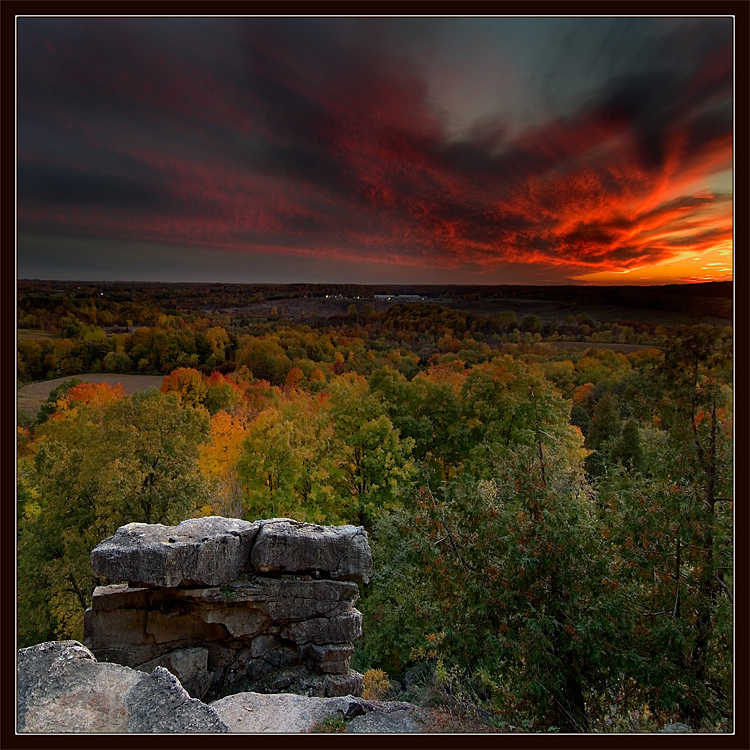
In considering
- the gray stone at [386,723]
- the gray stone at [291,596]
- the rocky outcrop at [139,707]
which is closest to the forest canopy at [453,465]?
the gray stone at [386,723]

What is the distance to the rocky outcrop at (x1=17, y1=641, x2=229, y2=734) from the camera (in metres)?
5.81

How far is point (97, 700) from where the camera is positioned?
6.18m

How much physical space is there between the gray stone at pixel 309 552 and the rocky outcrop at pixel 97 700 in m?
3.38

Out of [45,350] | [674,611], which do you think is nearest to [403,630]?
[674,611]

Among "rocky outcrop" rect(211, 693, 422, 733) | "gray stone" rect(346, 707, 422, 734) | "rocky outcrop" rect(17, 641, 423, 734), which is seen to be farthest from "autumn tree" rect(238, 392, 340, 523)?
"gray stone" rect(346, 707, 422, 734)

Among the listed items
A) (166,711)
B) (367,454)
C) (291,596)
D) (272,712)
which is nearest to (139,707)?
(166,711)

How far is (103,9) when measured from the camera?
19.2ft

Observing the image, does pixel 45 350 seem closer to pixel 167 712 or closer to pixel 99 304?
pixel 99 304

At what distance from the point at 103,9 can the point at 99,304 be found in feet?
25.9

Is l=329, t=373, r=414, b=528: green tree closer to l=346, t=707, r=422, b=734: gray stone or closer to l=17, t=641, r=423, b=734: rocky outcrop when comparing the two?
l=17, t=641, r=423, b=734: rocky outcrop

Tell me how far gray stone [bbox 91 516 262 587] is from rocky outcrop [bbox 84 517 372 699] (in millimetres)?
21

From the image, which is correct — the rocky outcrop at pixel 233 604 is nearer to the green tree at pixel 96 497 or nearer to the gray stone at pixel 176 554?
the gray stone at pixel 176 554

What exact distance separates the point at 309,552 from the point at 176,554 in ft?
9.40

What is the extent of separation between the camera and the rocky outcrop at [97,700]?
581 centimetres
